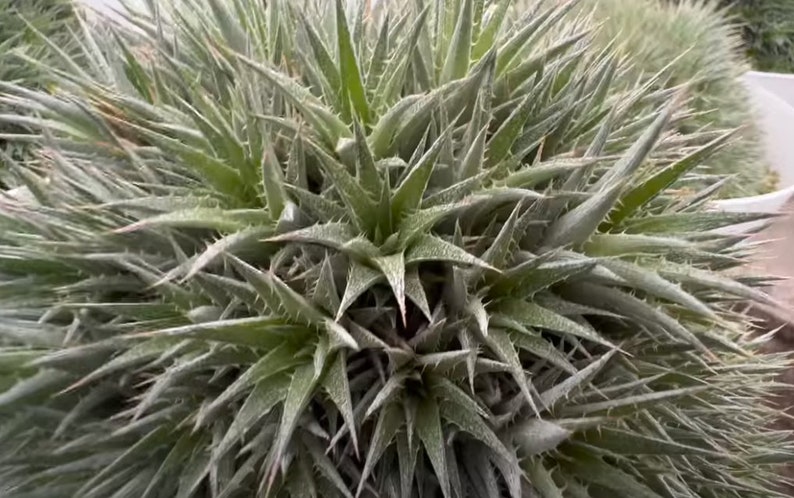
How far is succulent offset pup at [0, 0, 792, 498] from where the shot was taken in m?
0.73

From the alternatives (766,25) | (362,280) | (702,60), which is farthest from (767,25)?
(362,280)

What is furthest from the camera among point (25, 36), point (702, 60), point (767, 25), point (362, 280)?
point (767, 25)

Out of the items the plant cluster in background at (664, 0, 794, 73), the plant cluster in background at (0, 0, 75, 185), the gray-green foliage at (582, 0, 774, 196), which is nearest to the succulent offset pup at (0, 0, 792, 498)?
the plant cluster in background at (0, 0, 75, 185)

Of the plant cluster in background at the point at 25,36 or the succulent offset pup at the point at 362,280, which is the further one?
the plant cluster in background at the point at 25,36

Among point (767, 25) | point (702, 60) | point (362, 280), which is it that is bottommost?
point (767, 25)

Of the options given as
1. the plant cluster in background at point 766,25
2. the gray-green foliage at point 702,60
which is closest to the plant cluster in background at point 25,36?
the gray-green foliage at point 702,60

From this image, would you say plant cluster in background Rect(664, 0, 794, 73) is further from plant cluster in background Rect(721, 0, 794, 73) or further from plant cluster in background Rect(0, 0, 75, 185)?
plant cluster in background Rect(0, 0, 75, 185)

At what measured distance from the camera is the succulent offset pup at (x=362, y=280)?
73 centimetres

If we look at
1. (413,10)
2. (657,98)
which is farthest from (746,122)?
(413,10)

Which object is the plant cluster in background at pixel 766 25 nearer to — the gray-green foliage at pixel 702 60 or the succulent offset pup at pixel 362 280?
the gray-green foliage at pixel 702 60

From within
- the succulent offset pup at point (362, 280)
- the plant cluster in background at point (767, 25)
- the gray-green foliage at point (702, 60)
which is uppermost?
the succulent offset pup at point (362, 280)

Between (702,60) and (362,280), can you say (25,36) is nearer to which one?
(362,280)

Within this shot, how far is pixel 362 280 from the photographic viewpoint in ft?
2.36

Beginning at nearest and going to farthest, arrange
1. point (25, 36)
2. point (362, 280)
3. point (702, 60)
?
1. point (362, 280)
2. point (25, 36)
3. point (702, 60)
